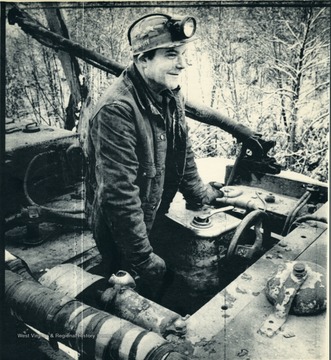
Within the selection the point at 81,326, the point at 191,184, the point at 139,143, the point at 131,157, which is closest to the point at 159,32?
the point at 139,143

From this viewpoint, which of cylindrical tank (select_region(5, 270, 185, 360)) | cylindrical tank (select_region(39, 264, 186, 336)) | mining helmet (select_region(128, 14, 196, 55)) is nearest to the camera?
cylindrical tank (select_region(5, 270, 185, 360))

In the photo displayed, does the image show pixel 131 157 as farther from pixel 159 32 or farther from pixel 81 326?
pixel 81 326

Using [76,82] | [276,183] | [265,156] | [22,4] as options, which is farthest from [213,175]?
[22,4]

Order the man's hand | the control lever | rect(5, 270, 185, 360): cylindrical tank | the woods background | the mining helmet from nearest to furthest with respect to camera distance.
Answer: rect(5, 270, 185, 360): cylindrical tank, the mining helmet, the woods background, the control lever, the man's hand

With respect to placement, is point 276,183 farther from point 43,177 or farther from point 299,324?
point 43,177

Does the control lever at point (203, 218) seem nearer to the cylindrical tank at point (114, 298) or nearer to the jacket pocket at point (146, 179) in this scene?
the jacket pocket at point (146, 179)

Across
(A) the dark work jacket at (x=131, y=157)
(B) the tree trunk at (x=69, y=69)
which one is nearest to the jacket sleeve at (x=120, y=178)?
(A) the dark work jacket at (x=131, y=157)

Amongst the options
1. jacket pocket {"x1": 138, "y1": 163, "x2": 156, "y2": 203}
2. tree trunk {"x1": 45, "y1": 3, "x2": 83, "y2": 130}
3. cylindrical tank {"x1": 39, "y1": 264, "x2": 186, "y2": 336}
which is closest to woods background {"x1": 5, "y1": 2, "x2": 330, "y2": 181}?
tree trunk {"x1": 45, "y1": 3, "x2": 83, "y2": 130}

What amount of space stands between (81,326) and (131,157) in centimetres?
112

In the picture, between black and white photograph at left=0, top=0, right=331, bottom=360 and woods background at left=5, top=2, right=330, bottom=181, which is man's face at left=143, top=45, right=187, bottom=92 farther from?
woods background at left=5, top=2, right=330, bottom=181

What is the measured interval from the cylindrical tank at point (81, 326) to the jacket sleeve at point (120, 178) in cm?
58

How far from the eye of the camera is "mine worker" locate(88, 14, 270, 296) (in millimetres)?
2740

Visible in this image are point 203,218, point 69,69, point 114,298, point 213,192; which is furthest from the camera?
point 213,192

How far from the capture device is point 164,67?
9.18 feet
